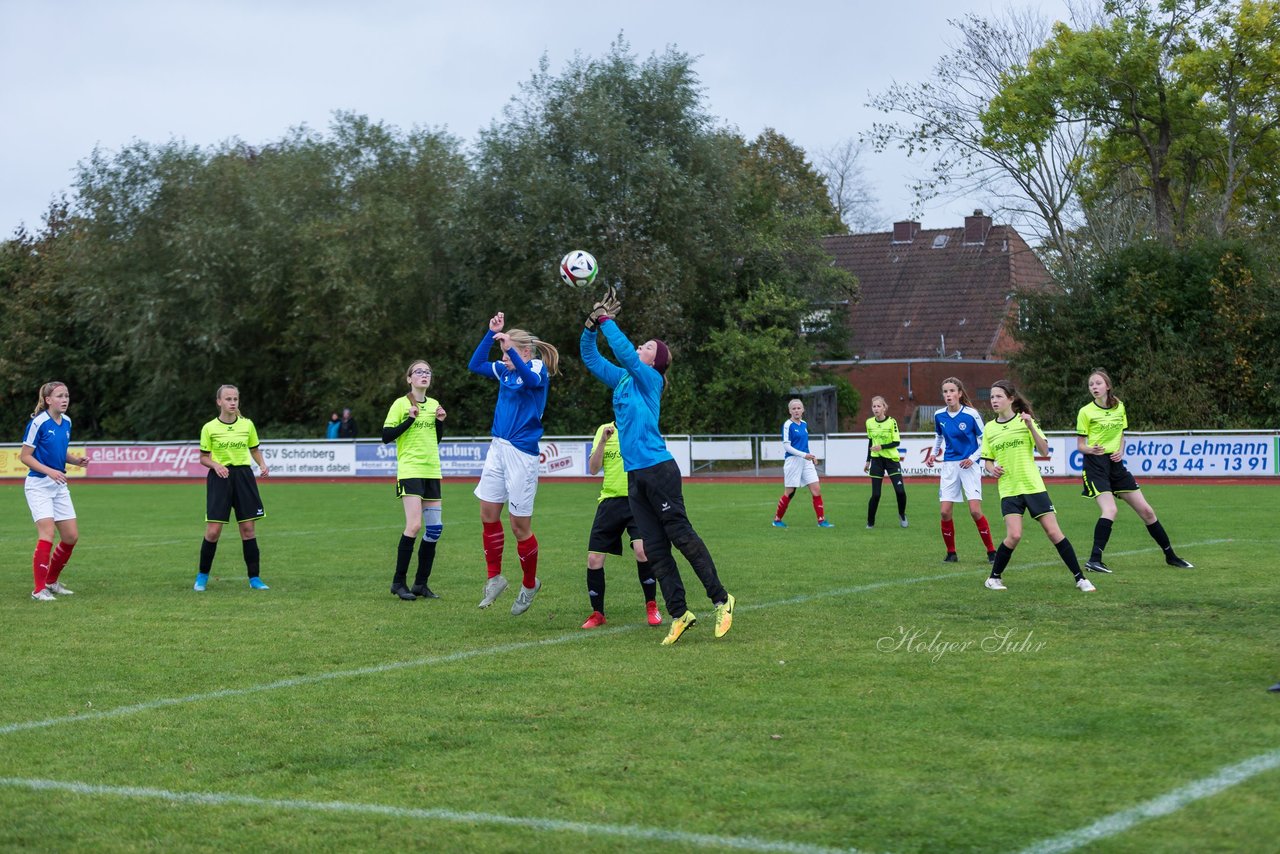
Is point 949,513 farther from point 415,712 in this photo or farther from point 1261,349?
point 1261,349

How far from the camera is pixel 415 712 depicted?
6582 millimetres

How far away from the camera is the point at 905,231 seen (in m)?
53.9

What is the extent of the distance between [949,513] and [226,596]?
24.4 feet

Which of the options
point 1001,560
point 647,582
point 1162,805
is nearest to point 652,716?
point 1162,805

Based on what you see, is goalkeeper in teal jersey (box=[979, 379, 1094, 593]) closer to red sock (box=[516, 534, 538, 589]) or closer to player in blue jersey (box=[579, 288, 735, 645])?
player in blue jersey (box=[579, 288, 735, 645])

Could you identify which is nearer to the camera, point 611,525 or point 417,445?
point 611,525

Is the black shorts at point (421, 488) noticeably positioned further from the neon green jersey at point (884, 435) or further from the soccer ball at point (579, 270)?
the neon green jersey at point (884, 435)

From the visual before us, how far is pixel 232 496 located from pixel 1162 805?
30.6ft

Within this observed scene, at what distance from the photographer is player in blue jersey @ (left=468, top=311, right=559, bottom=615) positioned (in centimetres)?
994

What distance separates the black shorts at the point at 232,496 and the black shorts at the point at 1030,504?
22.1 feet

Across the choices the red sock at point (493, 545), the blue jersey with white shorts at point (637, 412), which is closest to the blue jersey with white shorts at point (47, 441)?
the red sock at point (493, 545)

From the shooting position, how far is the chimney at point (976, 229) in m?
53.4

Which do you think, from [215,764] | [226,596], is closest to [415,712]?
[215,764]

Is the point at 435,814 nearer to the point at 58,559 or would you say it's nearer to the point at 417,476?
the point at 417,476
